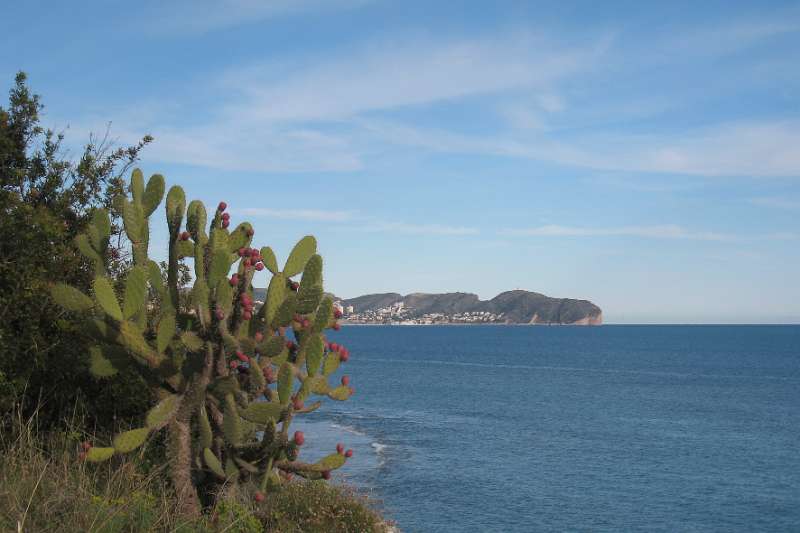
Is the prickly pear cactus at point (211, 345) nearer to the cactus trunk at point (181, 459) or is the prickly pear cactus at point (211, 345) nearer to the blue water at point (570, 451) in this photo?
the cactus trunk at point (181, 459)

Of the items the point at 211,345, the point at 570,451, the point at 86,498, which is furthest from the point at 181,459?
the point at 570,451

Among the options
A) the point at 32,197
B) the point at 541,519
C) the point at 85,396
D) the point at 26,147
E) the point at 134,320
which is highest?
the point at 26,147

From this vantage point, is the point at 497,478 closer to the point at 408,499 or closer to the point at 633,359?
the point at 408,499

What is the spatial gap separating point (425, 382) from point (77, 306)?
213ft

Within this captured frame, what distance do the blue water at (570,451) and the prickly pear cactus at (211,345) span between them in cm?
1546

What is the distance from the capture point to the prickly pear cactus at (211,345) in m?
8.06

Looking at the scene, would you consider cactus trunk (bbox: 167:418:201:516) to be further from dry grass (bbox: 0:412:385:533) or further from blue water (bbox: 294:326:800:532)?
blue water (bbox: 294:326:800:532)

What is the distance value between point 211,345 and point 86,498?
2235mm

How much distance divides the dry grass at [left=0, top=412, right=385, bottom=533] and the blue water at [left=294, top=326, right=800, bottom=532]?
15.6m

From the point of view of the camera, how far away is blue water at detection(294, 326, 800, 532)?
26375 millimetres

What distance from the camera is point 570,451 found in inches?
1502

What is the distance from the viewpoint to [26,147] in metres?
13.8

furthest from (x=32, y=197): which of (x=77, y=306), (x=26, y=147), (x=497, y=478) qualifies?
(x=497, y=478)

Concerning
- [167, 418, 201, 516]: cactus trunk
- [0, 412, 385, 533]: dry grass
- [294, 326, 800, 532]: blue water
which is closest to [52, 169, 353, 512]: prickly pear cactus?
[167, 418, 201, 516]: cactus trunk
